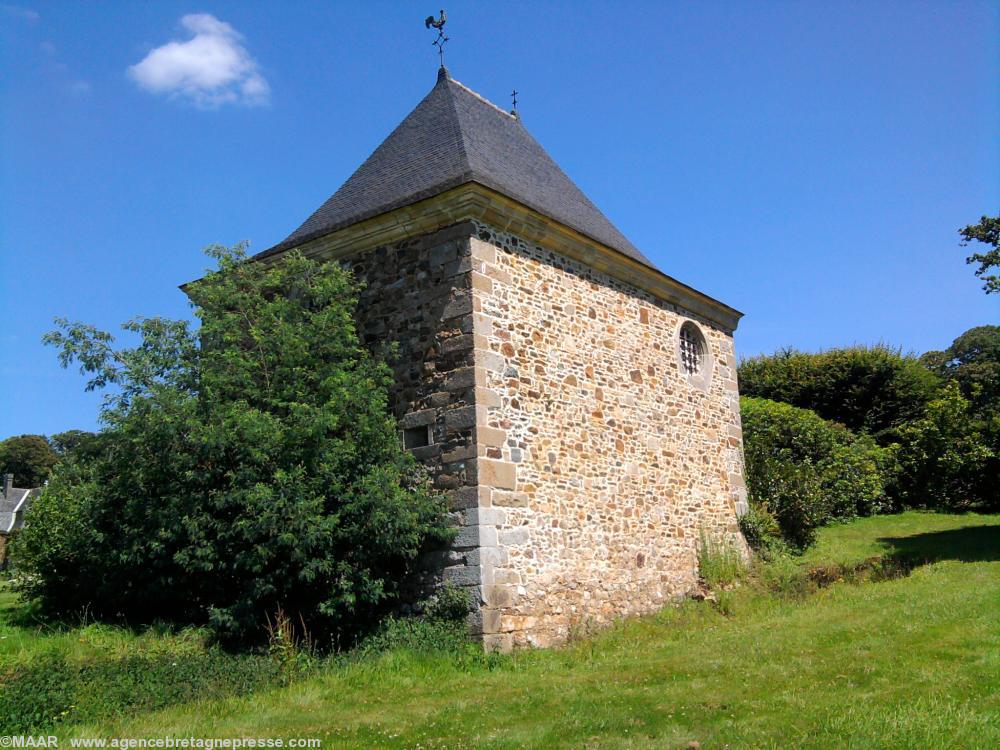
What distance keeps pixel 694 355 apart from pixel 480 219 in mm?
5051

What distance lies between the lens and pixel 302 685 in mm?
6898

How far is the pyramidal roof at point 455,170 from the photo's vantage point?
10.1 m

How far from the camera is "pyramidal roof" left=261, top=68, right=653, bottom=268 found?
10109 mm

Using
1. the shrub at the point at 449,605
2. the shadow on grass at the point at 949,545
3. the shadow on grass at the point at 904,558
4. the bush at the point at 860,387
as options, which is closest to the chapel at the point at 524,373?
the shrub at the point at 449,605

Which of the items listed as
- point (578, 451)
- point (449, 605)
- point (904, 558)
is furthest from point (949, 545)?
point (449, 605)

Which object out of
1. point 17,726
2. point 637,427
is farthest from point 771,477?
point 17,726

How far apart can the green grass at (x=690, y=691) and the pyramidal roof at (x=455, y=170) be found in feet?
16.5

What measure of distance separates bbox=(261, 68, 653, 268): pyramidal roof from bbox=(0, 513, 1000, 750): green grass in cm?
503

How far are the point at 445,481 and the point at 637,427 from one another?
3314 millimetres

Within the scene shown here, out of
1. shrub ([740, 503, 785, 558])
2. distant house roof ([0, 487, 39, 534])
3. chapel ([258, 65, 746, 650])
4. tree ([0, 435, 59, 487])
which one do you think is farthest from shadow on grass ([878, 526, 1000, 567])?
tree ([0, 435, 59, 487])

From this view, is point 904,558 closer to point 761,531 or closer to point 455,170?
point 761,531

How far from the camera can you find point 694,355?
1298 cm

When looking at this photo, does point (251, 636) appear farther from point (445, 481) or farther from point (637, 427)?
point (637, 427)

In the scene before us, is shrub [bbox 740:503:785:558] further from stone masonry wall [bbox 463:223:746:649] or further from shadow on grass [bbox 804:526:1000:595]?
shadow on grass [bbox 804:526:1000:595]
